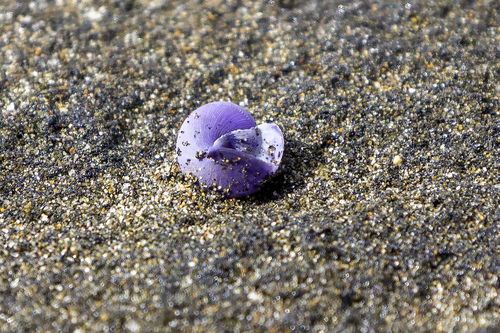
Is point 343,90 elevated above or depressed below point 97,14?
below

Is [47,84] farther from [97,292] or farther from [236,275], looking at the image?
[236,275]

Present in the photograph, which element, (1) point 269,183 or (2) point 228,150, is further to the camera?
(1) point 269,183

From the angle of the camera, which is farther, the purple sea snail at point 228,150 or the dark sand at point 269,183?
the purple sea snail at point 228,150

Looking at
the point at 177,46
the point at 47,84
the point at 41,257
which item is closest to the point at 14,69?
the point at 47,84

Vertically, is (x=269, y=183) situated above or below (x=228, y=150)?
below

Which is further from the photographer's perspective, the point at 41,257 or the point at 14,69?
the point at 14,69
